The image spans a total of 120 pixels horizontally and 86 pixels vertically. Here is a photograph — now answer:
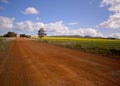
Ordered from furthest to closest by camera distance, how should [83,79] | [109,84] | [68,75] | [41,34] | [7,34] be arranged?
1. [7,34]
2. [41,34]
3. [68,75]
4. [83,79]
5. [109,84]

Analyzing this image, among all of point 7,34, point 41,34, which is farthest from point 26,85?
point 7,34

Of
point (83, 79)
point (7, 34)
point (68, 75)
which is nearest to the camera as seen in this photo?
point (83, 79)

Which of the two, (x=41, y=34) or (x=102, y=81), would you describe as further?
(x=41, y=34)

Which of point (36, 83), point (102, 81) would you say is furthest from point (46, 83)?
point (102, 81)

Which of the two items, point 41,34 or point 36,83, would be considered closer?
point 36,83

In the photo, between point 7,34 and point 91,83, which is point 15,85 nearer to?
point 91,83

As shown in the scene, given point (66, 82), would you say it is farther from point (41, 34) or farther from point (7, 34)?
point (7, 34)

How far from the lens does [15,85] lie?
682cm

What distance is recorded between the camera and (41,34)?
110875mm

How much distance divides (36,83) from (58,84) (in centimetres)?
98

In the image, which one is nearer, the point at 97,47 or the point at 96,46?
the point at 97,47

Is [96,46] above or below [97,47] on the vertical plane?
below

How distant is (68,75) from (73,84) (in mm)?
1603

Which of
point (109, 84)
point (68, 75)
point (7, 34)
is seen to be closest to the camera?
point (109, 84)
